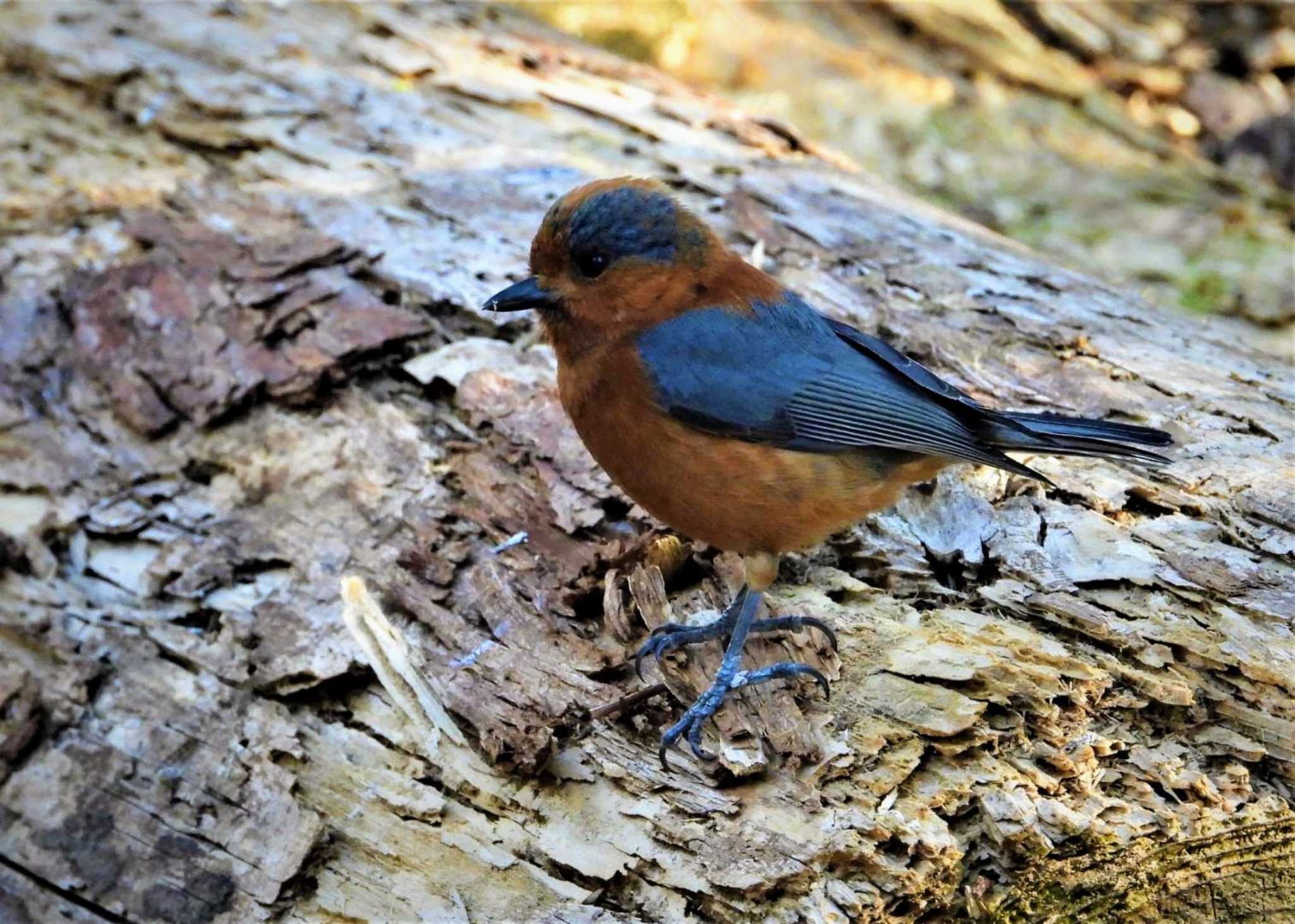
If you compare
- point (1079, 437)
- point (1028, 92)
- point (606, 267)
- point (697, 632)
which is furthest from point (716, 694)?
point (1028, 92)

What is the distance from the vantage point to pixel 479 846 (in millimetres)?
3584

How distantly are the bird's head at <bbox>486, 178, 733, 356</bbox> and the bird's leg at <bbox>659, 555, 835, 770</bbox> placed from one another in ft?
3.07

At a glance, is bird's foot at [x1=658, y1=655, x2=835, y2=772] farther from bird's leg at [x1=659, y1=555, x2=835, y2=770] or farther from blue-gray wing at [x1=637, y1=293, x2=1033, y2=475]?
blue-gray wing at [x1=637, y1=293, x2=1033, y2=475]

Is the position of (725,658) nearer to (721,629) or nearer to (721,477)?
(721,629)

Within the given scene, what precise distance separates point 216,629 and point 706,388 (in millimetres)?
1951

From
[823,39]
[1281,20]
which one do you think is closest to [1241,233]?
[1281,20]

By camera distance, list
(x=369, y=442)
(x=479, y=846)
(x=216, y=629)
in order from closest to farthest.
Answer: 1. (x=479, y=846)
2. (x=216, y=629)
3. (x=369, y=442)

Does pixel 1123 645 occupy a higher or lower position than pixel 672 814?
higher

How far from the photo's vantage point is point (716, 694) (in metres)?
3.66

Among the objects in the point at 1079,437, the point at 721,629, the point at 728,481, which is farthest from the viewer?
the point at 721,629

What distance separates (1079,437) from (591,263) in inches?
66.6

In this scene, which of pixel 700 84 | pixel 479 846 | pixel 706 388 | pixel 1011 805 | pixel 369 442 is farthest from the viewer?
pixel 700 84

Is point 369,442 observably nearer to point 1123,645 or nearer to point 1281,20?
point 1123,645

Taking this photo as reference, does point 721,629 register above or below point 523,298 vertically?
below
